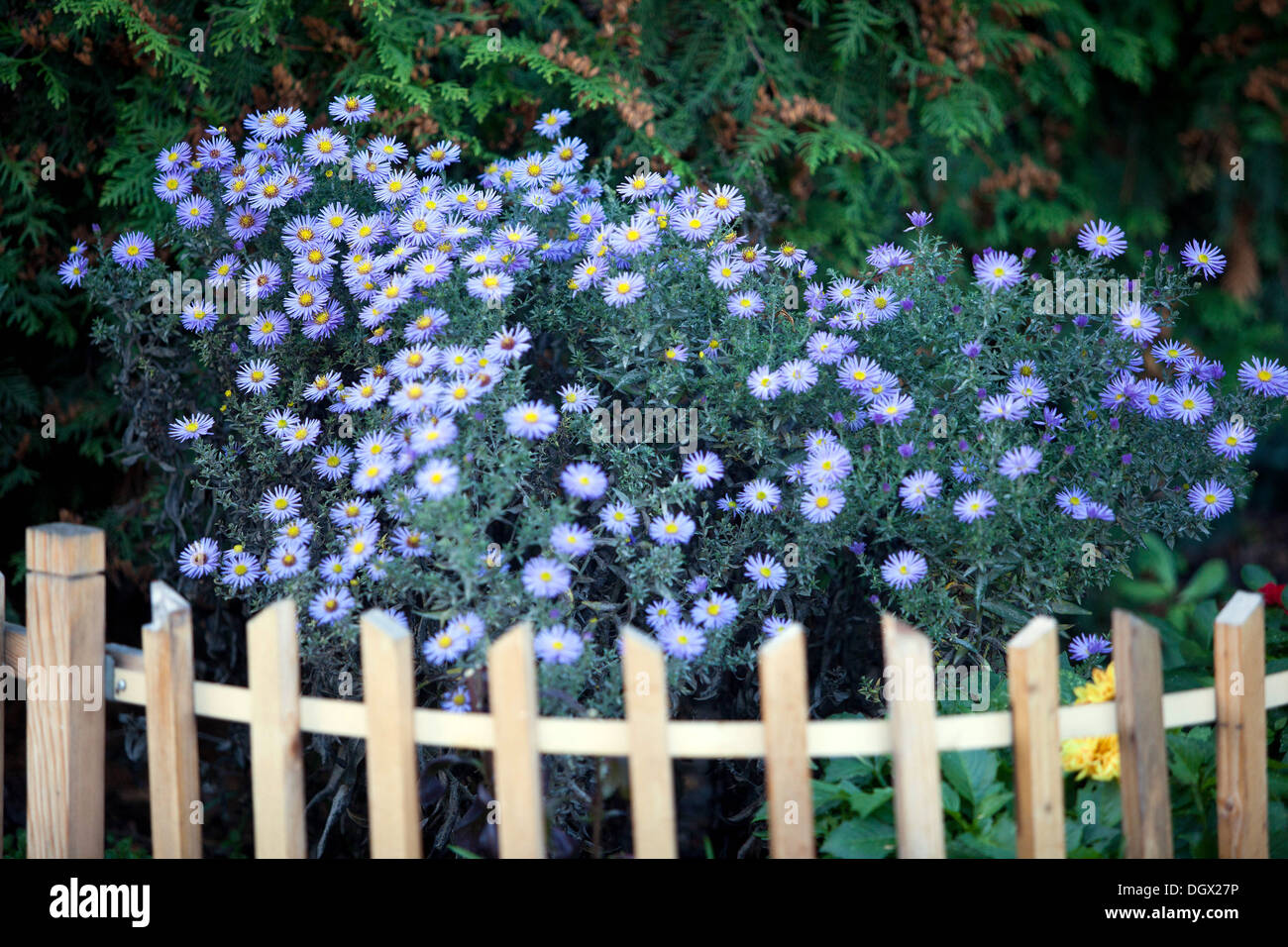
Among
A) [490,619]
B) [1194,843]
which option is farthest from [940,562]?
[490,619]

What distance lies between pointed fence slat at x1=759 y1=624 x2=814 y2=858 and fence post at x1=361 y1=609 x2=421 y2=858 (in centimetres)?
56

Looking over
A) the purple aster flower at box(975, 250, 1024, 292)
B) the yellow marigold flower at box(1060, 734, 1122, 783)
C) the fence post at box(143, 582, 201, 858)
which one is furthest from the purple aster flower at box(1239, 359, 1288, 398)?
the fence post at box(143, 582, 201, 858)

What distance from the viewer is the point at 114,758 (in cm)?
351

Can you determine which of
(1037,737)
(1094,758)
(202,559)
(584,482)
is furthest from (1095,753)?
(202,559)

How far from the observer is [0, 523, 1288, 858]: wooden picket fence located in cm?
174

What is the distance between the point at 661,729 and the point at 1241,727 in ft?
3.19

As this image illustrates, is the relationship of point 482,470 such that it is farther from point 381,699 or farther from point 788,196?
point 788,196

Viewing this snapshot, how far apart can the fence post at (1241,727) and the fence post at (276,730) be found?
1500mm

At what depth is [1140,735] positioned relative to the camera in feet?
5.95

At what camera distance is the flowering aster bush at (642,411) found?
225cm

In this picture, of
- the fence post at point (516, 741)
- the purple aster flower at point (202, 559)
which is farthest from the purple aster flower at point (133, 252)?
the fence post at point (516, 741)

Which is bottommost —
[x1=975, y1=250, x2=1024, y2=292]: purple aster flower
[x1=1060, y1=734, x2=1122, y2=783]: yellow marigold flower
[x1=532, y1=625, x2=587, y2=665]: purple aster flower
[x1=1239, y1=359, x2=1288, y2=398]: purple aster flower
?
[x1=1060, y1=734, x2=1122, y2=783]: yellow marigold flower

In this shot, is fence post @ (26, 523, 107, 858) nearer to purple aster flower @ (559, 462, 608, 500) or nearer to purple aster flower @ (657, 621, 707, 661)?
purple aster flower @ (559, 462, 608, 500)

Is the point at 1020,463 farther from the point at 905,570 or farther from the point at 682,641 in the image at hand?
the point at 682,641
